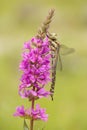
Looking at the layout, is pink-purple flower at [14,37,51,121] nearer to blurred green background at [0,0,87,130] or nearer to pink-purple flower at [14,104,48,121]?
pink-purple flower at [14,104,48,121]

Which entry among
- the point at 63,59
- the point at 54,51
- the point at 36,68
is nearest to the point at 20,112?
the point at 36,68

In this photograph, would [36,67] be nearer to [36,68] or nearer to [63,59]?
[36,68]

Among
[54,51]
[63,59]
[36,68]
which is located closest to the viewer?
[36,68]

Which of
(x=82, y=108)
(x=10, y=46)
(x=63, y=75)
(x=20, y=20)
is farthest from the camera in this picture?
(x=20, y=20)

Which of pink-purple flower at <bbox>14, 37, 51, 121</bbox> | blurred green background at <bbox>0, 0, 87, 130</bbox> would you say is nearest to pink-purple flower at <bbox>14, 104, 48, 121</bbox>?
pink-purple flower at <bbox>14, 37, 51, 121</bbox>

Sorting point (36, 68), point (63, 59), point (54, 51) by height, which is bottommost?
point (36, 68)

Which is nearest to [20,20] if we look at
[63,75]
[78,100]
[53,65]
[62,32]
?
[62,32]

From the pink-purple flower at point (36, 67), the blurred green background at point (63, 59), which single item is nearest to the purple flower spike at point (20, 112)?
the pink-purple flower at point (36, 67)

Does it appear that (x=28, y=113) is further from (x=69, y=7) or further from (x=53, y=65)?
(x=69, y=7)

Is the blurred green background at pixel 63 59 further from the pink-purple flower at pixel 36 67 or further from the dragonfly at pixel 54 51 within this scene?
the pink-purple flower at pixel 36 67
